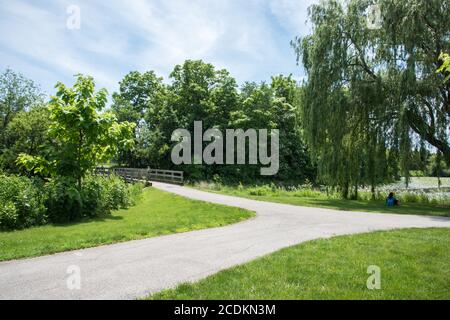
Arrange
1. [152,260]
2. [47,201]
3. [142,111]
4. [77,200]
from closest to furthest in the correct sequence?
1. [152,260]
2. [47,201]
3. [77,200]
4. [142,111]

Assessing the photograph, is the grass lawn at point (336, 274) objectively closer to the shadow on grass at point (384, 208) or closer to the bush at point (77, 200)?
the shadow on grass at point (384, 208)

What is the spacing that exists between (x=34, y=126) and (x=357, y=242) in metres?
34.2

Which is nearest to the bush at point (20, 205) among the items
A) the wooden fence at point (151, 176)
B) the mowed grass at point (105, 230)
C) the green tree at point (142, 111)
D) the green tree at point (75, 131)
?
the mowed grass at point (105, 230)

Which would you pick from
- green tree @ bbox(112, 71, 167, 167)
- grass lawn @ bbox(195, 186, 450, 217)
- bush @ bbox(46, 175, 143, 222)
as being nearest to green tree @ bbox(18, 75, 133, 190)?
bush @ bbox(46, 175, 143, 222)

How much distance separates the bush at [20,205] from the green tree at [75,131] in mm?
1774

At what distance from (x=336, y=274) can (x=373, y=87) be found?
1475 centimetres

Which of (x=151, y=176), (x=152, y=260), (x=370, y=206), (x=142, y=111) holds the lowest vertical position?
(x=152, y=260)

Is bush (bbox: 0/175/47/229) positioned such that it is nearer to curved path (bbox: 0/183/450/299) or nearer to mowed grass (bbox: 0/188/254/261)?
mowed grass (bbox: 0/188/254/261)

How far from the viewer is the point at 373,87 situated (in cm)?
1759

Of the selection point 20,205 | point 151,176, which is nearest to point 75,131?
point 20,205

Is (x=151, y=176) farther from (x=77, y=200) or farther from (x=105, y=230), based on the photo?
(x=105, y=230)

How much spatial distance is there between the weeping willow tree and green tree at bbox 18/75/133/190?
11216 mm

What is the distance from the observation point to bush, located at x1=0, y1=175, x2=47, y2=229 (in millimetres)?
9977

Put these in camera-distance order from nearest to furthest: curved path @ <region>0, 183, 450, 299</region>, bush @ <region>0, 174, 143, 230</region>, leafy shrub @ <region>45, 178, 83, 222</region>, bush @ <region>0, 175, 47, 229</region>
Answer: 1. curved path @ <region>0, 183, 450, 299</region>
2. bush @ <region>0, 175, 47, 229</region>
3. bush @ <region>0, 174, 143, 230</region>
4. leafy shrub @ <region>45, 178, 83, 222</region>
